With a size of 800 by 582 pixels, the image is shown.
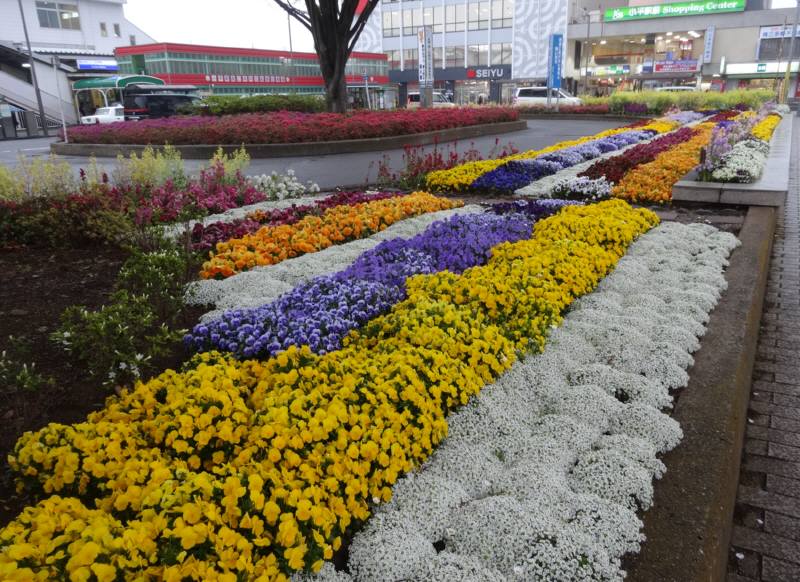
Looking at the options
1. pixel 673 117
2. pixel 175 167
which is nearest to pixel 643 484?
pixel 175 167

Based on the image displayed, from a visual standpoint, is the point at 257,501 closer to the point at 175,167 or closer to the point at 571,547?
the point at 571,547

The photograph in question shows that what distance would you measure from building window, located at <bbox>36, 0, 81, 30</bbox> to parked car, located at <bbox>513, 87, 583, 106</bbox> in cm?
3971

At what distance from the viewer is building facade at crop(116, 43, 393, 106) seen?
4919cm

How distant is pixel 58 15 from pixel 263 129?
151 ft

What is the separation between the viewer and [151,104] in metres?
29.6

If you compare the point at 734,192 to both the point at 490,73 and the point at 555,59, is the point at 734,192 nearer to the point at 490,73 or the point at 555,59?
the point at 555,59

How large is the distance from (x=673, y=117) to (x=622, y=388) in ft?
80.9

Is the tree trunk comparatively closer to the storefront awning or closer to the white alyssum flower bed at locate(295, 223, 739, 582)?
the white alyssum flower bed at locate(295, 223, 739, 582)

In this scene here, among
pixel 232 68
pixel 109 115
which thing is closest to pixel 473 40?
pixel 232 68

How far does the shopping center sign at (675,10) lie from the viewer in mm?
55594

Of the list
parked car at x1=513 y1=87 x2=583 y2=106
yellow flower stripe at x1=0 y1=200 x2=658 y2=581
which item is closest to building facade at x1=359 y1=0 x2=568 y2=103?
parked car at x1=513 y1=87 x2=583 y2=106

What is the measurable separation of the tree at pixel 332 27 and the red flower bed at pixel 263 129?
7.30 feet

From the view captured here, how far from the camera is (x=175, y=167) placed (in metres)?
9.59

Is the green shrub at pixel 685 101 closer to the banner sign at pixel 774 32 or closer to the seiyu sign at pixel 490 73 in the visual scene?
the banner sign at pixel 774 32
